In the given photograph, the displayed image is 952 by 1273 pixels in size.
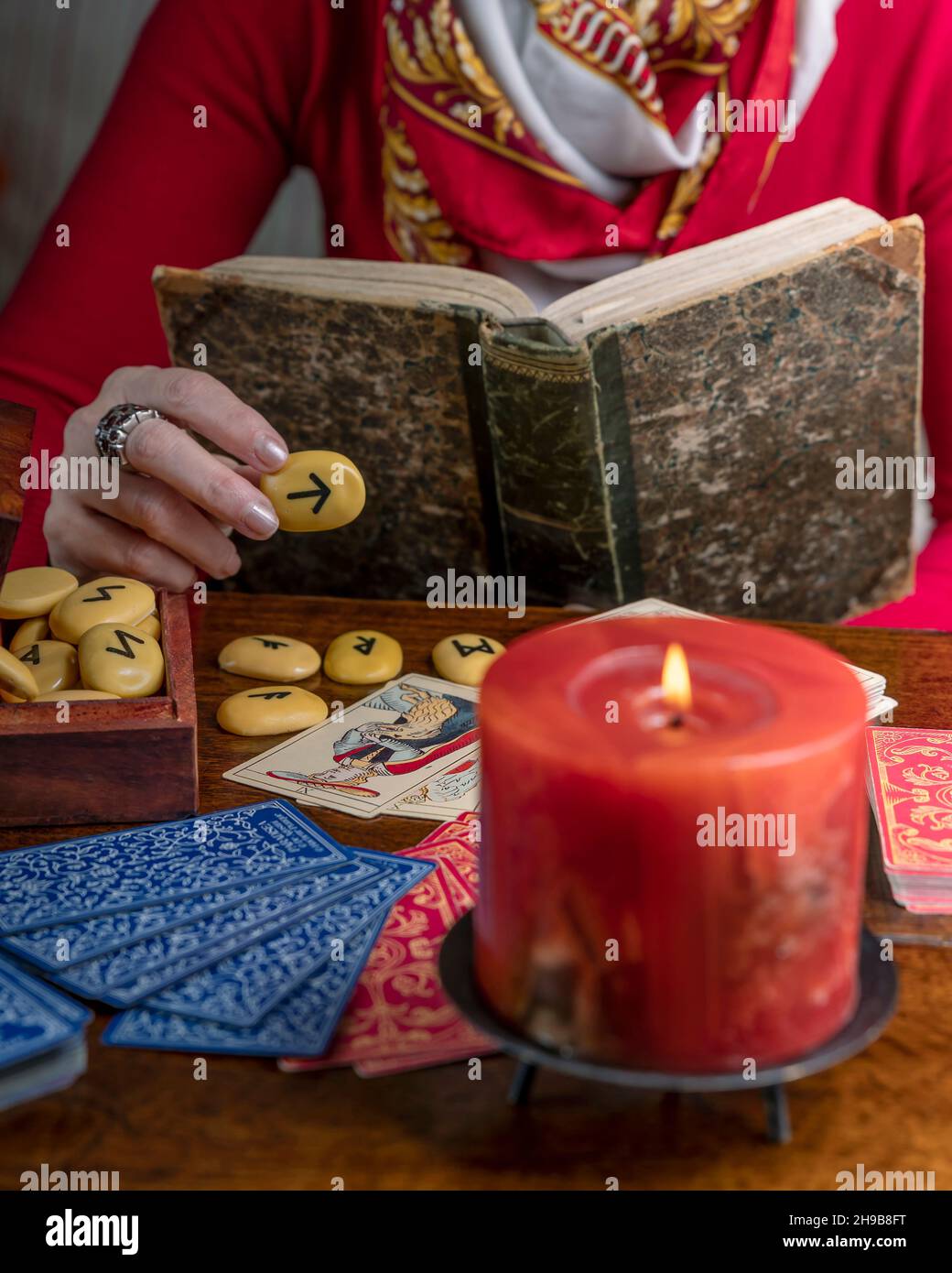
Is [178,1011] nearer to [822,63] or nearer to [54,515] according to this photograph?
[54,515]

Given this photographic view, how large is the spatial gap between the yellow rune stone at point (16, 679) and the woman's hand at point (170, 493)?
0.24m

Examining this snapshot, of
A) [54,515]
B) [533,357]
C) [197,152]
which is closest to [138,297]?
[197,152]

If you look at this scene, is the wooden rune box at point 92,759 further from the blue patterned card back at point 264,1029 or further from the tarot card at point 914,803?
the tarot card at point 914,803

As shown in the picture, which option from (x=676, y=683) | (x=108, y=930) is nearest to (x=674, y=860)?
(x=676, y=683)

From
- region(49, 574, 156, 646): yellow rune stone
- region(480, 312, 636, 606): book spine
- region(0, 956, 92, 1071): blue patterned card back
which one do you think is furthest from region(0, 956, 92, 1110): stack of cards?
region(480, 312, 636, 606): book spine

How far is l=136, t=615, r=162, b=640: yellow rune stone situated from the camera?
893mm

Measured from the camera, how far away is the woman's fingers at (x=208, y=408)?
37.8 inches

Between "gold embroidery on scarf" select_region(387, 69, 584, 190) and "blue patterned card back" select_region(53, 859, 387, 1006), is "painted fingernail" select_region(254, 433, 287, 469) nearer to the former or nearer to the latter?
"blue patterned card back" select_region(53, 859, 387, 1006)

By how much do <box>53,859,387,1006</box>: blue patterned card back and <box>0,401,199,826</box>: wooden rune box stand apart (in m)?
0.13

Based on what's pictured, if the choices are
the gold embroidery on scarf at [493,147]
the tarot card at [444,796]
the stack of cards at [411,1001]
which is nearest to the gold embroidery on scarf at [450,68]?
the gold embroidery on scarf at [493,147]

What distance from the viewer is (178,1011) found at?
1.82 feet

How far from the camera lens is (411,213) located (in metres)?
1.54

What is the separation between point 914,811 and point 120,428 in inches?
27.4
